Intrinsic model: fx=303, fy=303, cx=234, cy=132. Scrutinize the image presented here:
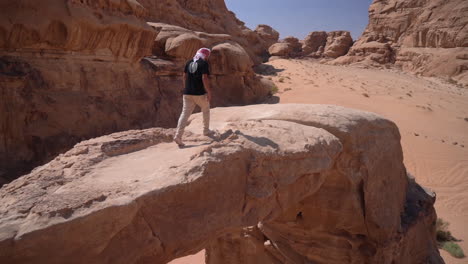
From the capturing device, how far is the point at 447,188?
9.53 m

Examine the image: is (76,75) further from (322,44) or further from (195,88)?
(322,44)

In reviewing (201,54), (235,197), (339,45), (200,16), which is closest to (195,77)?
(201,54)

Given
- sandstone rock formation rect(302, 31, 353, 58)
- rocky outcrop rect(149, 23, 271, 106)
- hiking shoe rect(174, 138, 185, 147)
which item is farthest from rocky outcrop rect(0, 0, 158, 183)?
sandstone rock formation rect(302, 31, 353, 58)

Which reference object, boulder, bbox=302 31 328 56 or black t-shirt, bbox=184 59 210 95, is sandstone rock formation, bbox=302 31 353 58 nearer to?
boulder, bbox=302 31 328 56

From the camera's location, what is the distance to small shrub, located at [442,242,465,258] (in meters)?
6.78

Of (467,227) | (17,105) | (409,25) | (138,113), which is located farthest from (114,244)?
(409,25)

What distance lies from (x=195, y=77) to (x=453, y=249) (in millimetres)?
7244

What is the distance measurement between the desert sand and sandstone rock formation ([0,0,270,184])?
180 inches

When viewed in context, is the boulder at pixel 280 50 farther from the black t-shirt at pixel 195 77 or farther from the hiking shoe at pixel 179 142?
the hiking shoe at pixel 179 142

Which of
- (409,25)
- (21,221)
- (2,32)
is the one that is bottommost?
(21,221)

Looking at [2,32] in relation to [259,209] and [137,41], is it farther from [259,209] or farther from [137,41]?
[259,209]

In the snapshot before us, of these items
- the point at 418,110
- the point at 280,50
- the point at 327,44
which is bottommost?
the point at 418,110

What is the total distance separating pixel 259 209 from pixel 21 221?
72.0 inches

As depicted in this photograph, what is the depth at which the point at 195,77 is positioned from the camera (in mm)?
3352
